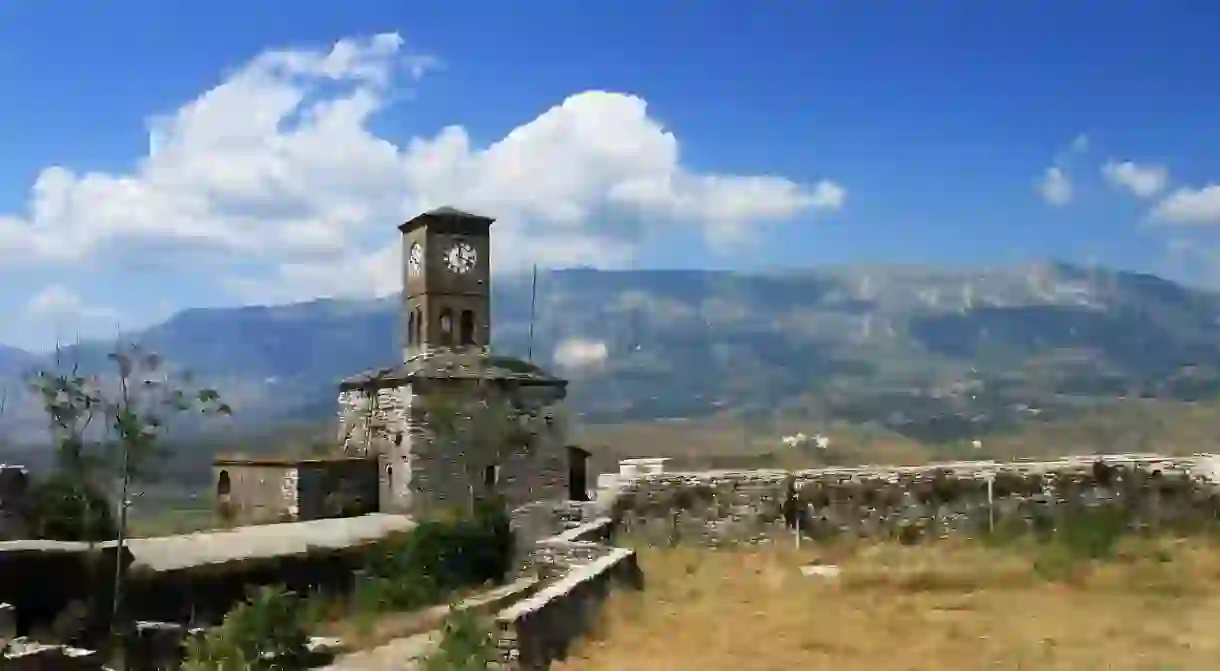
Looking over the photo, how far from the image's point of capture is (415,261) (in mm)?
36844

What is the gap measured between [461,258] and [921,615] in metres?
23.9

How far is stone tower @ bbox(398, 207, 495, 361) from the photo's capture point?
36156mm

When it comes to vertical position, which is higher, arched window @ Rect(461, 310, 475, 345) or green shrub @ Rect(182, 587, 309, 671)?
arched window @ Rect(461, 310, 475, 345)

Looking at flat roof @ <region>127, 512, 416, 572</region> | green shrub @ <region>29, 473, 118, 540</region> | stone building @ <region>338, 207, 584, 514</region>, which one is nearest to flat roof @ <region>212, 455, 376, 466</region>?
stone building @ <region>338, 207, 584, 514</region>

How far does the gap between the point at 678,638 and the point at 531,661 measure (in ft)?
7.70

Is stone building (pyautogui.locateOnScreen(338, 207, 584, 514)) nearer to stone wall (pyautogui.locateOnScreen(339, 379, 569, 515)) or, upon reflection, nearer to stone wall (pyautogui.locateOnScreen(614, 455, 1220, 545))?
stone wall (pyautogui.locateOnScreen(339, 379, 569, 515))

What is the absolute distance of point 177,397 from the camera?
56.7 feet

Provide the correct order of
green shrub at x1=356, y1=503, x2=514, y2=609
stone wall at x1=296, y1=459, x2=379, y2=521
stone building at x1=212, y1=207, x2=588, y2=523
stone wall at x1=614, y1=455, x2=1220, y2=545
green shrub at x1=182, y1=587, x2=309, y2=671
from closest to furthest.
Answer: green shrub at x1=182, y1=587, x2=309, y2=671 < green shrub at x1=356, y1=503, x2=514, y2=609 < stone wall at x1=614, y1=455, x2=1220, y2=545 < stone wall at x1=296, y1=459, x2=379, y2=521 < stone building at x1=212, y1=207, x2=588, y2=523

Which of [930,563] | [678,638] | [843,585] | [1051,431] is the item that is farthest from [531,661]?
[1051,431]

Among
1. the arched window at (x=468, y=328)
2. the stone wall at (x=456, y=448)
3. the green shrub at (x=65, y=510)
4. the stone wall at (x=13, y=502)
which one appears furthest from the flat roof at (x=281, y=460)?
the stone wall at (x=13, y=502)

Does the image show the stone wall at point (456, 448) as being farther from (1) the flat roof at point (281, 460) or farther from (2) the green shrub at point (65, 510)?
(2) the green shrub at point (65, 510)

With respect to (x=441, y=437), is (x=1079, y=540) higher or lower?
lower

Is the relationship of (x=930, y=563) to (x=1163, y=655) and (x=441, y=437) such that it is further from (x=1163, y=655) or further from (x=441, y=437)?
(x=441, y=437)

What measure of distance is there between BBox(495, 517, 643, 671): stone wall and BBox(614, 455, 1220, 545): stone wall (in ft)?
16.3
